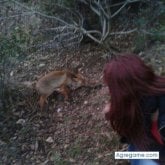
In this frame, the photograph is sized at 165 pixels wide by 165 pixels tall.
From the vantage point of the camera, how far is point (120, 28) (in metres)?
6.69

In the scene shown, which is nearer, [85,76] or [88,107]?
[88,107]

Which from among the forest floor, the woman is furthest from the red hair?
the forest floor

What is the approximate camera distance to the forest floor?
4.49 meters

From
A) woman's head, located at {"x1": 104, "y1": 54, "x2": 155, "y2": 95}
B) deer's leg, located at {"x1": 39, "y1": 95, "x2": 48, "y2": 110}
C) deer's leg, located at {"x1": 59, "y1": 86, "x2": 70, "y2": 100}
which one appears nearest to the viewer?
woman's head, located at {"x1": 104, "y1": 54, "x2": 155, "y2": 95}

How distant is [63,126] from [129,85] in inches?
85.0

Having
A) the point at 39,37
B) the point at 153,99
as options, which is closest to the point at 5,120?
the point at 39,37

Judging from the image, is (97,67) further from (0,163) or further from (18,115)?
(0,163)

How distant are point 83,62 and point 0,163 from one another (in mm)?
2124

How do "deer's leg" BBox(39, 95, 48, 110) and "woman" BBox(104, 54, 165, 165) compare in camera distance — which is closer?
"woman" BBox(104, 54, 165, 165)

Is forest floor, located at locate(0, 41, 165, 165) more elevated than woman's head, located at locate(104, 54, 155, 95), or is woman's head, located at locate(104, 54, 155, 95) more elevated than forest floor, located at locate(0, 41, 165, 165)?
woman's head, located at locate(104, 54, 155, 95)

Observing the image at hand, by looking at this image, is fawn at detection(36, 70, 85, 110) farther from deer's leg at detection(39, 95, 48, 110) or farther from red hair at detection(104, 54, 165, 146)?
red hair at detection(104, 54, 165, 146)

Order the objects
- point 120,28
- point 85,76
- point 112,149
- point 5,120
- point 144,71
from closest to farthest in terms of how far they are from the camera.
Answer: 1. point 144,71
2. point 112,149
3. point 5,120
4. point 85,76
5. point 120,28

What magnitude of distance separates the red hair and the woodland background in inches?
54.7

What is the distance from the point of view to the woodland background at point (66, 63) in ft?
15.1
